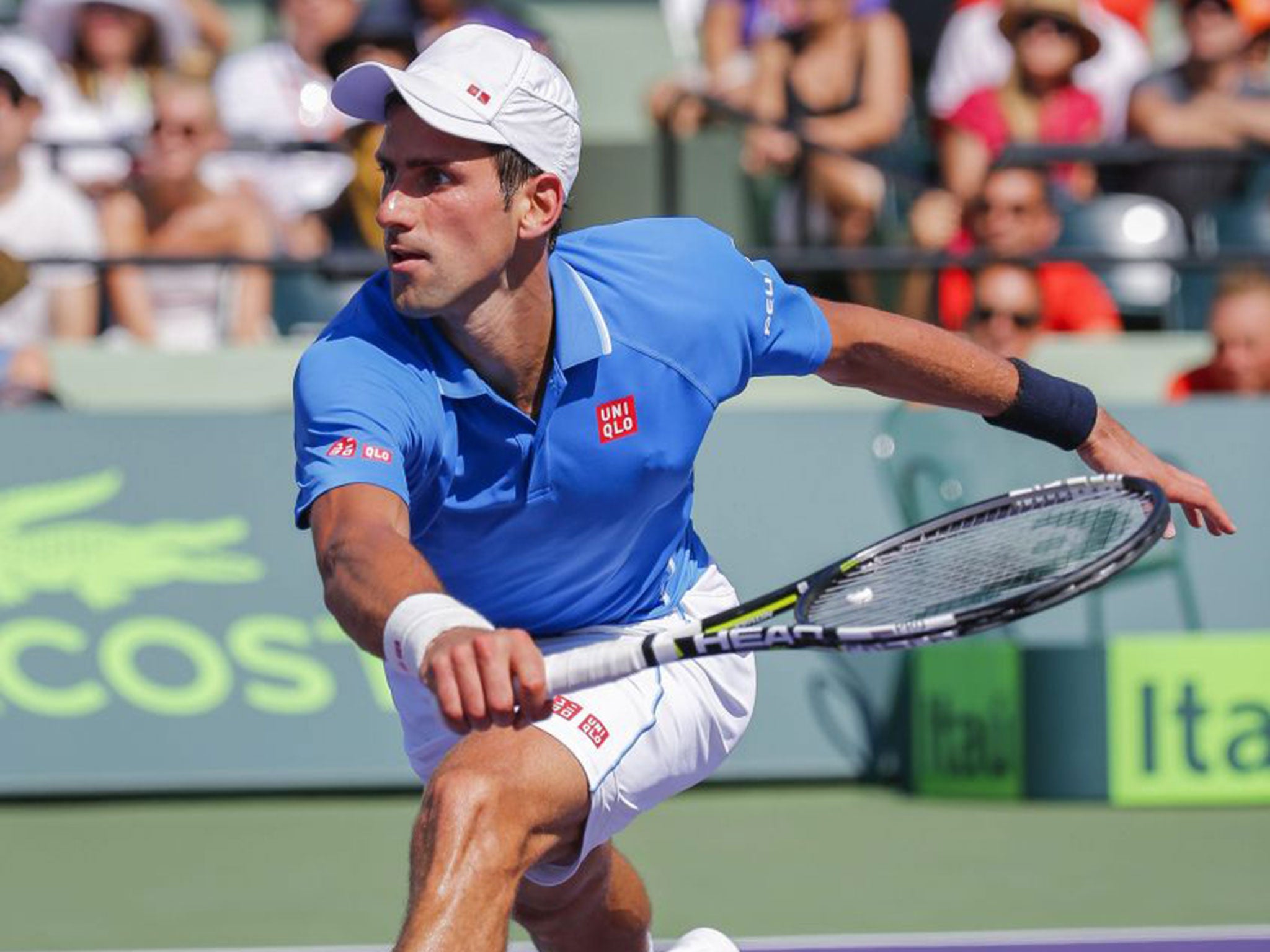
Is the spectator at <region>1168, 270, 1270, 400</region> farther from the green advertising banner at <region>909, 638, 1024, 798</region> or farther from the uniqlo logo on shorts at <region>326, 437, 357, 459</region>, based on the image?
the uniqlo logo on shorts at <region>326, 437, 357, 459</region>

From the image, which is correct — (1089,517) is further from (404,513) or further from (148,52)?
(148,52)

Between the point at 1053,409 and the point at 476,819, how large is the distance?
4.88ft

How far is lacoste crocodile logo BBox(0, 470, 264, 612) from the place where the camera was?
7109mm

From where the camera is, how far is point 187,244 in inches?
339

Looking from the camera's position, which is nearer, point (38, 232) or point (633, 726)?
point (633, 726)

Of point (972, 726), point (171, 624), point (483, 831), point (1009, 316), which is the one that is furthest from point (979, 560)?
point (1009, 316)

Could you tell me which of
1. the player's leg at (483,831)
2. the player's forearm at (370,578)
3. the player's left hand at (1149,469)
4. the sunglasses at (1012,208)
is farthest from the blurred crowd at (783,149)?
the player's forearm at (370,578)

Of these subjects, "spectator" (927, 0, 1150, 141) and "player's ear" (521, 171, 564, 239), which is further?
"spectator" (927, 0, 1150, 141)

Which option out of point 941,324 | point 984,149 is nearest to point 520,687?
point 941,324

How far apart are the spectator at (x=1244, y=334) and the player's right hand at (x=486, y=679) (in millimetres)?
5439

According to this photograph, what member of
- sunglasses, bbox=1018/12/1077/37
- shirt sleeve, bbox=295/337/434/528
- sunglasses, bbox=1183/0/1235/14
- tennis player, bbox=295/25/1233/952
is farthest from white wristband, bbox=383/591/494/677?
sunglasses, bbox=1183/0/1235/14

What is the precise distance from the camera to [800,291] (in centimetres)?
429

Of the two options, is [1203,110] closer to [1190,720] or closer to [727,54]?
[727,54]

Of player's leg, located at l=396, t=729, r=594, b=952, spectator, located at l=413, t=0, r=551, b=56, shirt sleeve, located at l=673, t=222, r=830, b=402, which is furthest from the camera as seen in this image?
spectator, located at l=413, t=0, r=551, b=56
